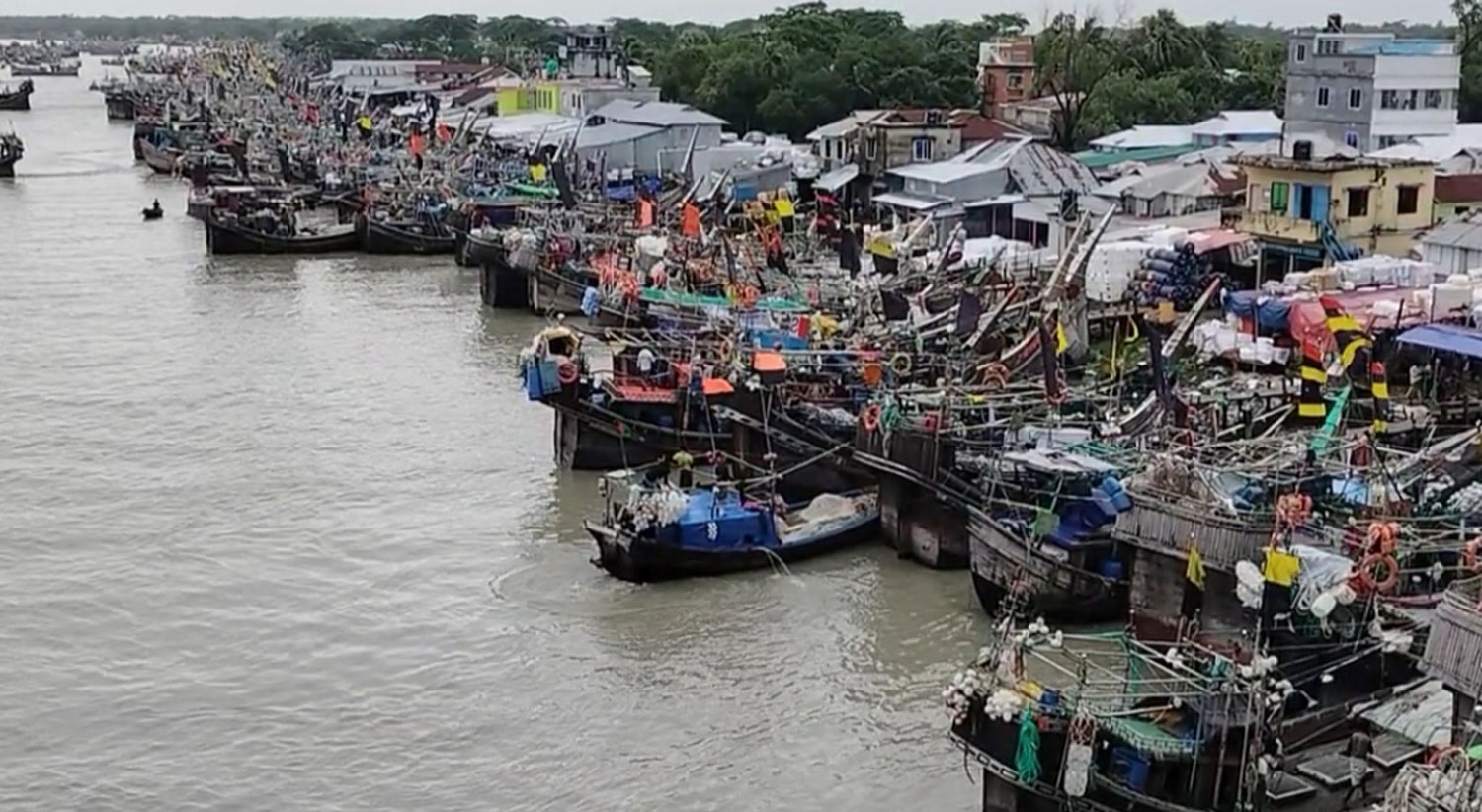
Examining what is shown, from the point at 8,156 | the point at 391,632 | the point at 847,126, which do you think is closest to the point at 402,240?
the point at 847,126

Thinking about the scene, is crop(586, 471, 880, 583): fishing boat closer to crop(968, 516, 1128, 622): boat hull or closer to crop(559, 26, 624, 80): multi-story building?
crop(968, 516, 1128, 622): boat hull

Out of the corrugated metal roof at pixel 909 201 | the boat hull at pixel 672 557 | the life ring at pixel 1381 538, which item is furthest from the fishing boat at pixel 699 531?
the corrugated metal roof at pixel 909 201

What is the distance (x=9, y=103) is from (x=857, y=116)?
7589 centimetres

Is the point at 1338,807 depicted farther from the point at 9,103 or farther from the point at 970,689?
the point at 9,103

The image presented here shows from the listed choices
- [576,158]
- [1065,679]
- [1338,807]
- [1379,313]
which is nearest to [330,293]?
[576,158]

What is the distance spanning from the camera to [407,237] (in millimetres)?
46250

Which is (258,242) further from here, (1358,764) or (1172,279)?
(1358,764)

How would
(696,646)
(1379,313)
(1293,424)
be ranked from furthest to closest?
(1379,313), (1293,424), (696,646)

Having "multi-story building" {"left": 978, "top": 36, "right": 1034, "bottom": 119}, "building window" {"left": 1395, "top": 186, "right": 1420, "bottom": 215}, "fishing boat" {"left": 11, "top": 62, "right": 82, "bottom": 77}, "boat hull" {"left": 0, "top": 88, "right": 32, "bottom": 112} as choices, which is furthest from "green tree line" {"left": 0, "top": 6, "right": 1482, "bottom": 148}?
"fishing boat" {"left": 11, "top": 62, "right": 82, "bottom": 77}

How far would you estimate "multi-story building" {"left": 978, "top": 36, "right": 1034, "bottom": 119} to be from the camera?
200 feet

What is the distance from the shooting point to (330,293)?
134 feet

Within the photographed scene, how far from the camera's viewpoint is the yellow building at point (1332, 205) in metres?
31.2

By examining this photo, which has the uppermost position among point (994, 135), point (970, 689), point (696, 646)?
point (994, 135)

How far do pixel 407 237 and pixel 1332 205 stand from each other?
23984 mm
